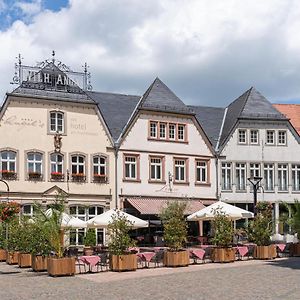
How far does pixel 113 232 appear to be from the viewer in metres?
22.8

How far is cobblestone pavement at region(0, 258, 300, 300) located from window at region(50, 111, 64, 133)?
46.7 feet

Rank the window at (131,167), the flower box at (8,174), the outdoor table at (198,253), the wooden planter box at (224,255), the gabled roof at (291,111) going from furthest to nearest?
the gabled roof at (291,111) → the window at (131,167) → the flower box at (8,174) → the wooden planter box at (224,255) → the outdoor table at (198,253)

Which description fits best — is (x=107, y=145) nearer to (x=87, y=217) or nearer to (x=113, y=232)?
(x=87, y=217)

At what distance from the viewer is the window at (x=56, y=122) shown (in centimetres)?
3653

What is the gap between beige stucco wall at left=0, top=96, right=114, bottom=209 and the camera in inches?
1394

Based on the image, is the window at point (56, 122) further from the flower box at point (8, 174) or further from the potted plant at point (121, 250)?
the potted plant at point (121, 250)

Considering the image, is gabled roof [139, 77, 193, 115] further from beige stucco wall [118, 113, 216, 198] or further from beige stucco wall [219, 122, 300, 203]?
beige stucco wall [219, 122, 300, 203]

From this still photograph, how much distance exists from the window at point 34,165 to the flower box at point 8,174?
0.85 m

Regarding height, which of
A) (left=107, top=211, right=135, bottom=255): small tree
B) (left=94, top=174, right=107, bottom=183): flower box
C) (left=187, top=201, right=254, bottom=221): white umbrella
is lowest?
(left=107, top=211, right=135, bottom=255): small tree

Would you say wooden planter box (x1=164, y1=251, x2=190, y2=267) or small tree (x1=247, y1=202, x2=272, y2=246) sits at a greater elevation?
small tree (x1=247, y1=202, x2=272, y2=246)

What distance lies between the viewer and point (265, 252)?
26047 millimetres

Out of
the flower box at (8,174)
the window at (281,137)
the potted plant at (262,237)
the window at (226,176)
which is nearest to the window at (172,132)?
the window at (226,176)

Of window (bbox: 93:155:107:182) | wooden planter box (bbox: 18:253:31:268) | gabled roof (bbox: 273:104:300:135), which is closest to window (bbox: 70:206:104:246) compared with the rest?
window (bbox: 93:155:107:182)

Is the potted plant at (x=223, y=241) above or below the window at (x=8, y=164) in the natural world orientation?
below
